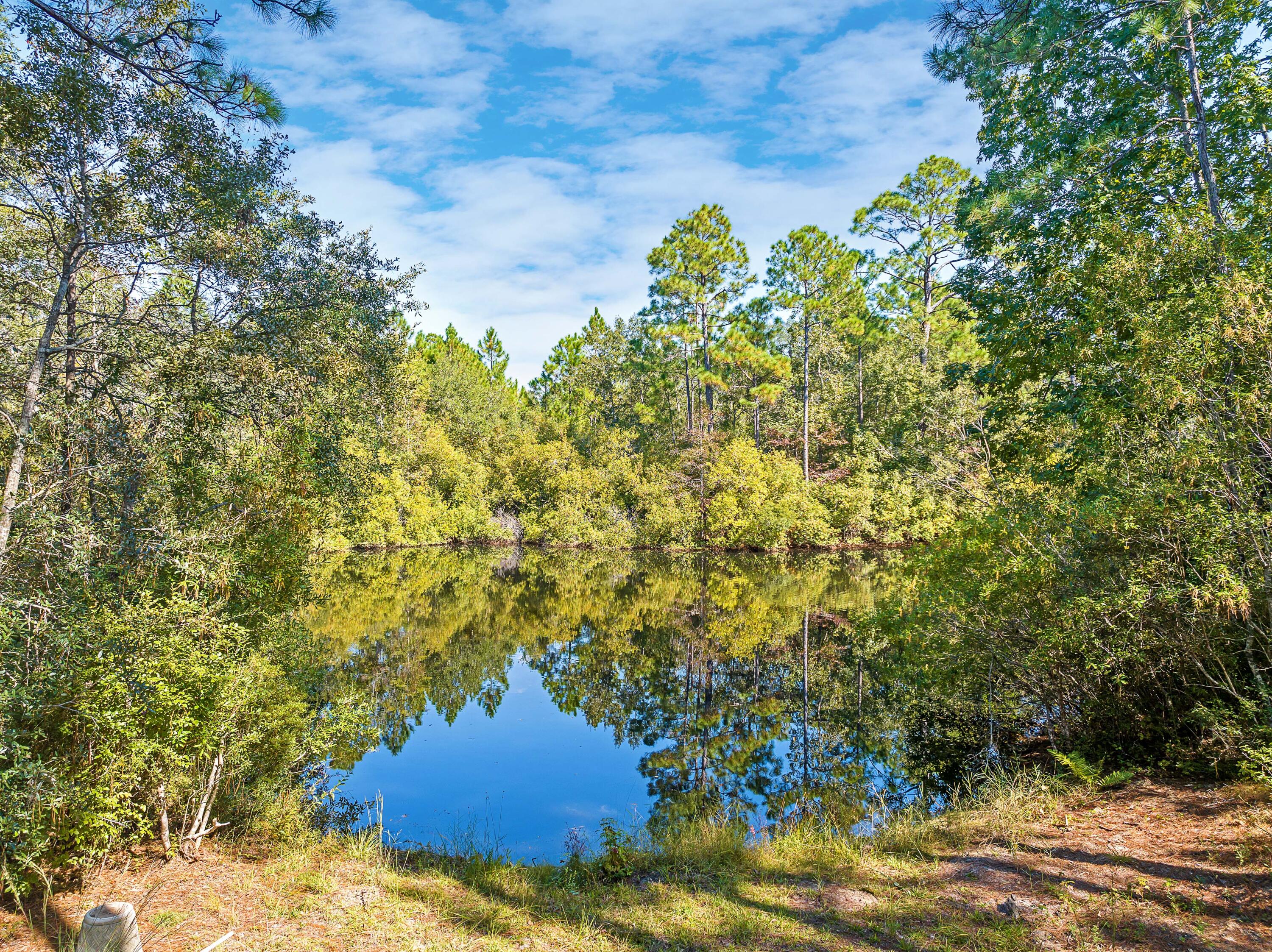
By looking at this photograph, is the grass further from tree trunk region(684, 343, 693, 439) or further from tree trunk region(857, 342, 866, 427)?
tree trunk region(857, 342, 866, 427)

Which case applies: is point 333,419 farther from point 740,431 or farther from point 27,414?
point 740,431

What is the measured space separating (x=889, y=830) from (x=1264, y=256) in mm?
5805

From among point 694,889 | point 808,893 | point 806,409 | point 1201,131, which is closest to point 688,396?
point 806,409

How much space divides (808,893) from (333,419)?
751 centimetres

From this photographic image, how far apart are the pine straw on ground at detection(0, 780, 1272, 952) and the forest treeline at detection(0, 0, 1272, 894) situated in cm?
59

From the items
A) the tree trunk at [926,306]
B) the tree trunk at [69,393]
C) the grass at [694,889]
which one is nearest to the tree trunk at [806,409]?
the tree trunk at [926,306]

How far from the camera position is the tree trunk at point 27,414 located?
182 inches

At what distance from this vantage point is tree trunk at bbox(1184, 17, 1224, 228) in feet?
23.3

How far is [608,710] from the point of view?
11117 millimetres

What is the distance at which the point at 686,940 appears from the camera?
4113 millimetres

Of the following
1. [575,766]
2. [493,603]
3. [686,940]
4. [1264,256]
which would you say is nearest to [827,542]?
[493,603]

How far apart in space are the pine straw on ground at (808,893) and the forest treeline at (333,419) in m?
0.59

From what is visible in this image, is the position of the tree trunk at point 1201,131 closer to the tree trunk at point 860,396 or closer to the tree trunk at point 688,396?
the tree trunk at point 688,396

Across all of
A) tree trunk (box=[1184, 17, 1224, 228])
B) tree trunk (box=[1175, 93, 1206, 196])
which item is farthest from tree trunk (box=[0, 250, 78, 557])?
tree trunk (box=[1175, 93, 1206, 196])
